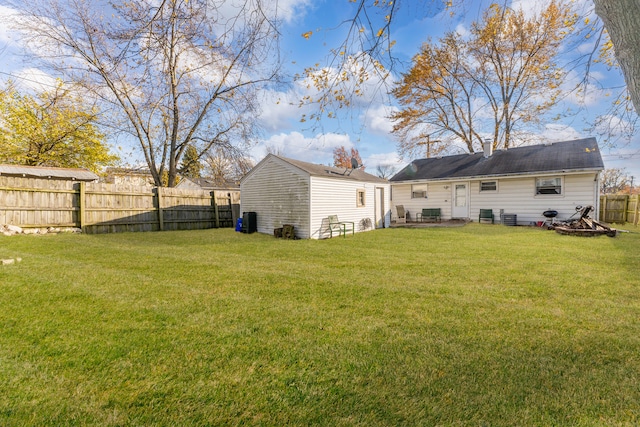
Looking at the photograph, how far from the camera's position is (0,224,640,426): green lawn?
1.75m

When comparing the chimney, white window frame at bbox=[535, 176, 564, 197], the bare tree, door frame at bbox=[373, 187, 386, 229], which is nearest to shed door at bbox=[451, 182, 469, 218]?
the chimney

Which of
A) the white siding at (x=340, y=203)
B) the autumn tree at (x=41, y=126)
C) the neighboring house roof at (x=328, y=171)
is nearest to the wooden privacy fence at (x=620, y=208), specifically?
the white siding at (x=340, y=203)

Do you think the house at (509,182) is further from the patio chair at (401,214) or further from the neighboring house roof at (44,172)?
Answer: the neighboring house roof at (44,172)

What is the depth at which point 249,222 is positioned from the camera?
1223 cm

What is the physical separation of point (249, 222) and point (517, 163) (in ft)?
47.0

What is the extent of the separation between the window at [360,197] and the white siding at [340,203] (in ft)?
0.31

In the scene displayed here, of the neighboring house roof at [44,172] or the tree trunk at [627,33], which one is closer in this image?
the tree trunk at [627,33]

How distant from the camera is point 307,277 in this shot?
486 cm

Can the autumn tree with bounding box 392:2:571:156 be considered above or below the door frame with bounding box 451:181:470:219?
above

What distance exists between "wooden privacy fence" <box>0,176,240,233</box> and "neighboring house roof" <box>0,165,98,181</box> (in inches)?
443

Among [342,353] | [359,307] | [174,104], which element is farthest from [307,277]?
[174,104]

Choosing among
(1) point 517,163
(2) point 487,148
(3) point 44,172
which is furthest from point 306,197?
(3) point 44,172

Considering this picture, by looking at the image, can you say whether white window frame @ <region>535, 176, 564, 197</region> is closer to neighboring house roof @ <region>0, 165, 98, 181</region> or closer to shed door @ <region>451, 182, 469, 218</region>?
shed door @ <region>451, 182, 469, 218</region>

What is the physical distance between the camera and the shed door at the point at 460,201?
16031 mm
